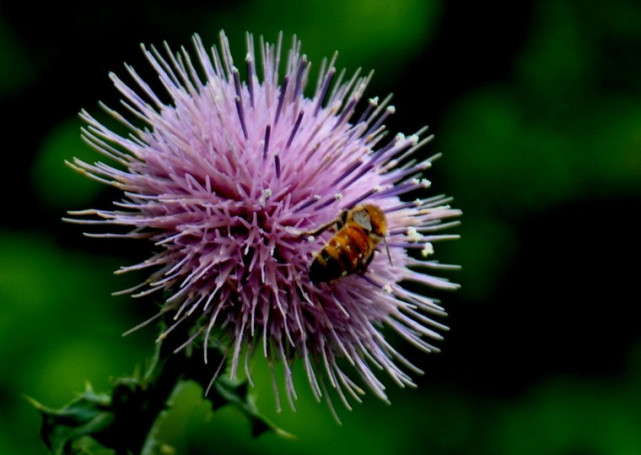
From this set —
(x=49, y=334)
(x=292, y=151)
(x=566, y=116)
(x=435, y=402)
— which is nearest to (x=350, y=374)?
(x=435, y=402)

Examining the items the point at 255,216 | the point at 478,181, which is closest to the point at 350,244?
the point at 255,216

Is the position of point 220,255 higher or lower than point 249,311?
A: higher

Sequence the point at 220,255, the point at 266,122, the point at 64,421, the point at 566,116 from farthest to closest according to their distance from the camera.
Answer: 1. the point at 566,116
2. the point at 64,421
3. the point at 266,122
4. the point at 220,255

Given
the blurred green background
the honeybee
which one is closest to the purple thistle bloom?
the honeybee

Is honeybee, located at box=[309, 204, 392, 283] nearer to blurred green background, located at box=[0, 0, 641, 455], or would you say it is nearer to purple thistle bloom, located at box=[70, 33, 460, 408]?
purple thistle bloom, located at box=[70, 33, 460, 408]

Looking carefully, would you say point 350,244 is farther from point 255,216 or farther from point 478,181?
point 478,181

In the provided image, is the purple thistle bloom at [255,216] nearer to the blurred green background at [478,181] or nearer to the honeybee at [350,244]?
the honeybee at [350,244]

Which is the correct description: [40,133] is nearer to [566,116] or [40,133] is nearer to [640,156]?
[566,116]

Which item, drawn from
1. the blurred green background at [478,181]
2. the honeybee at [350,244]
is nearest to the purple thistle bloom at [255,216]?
the honeybee at [350,244]
